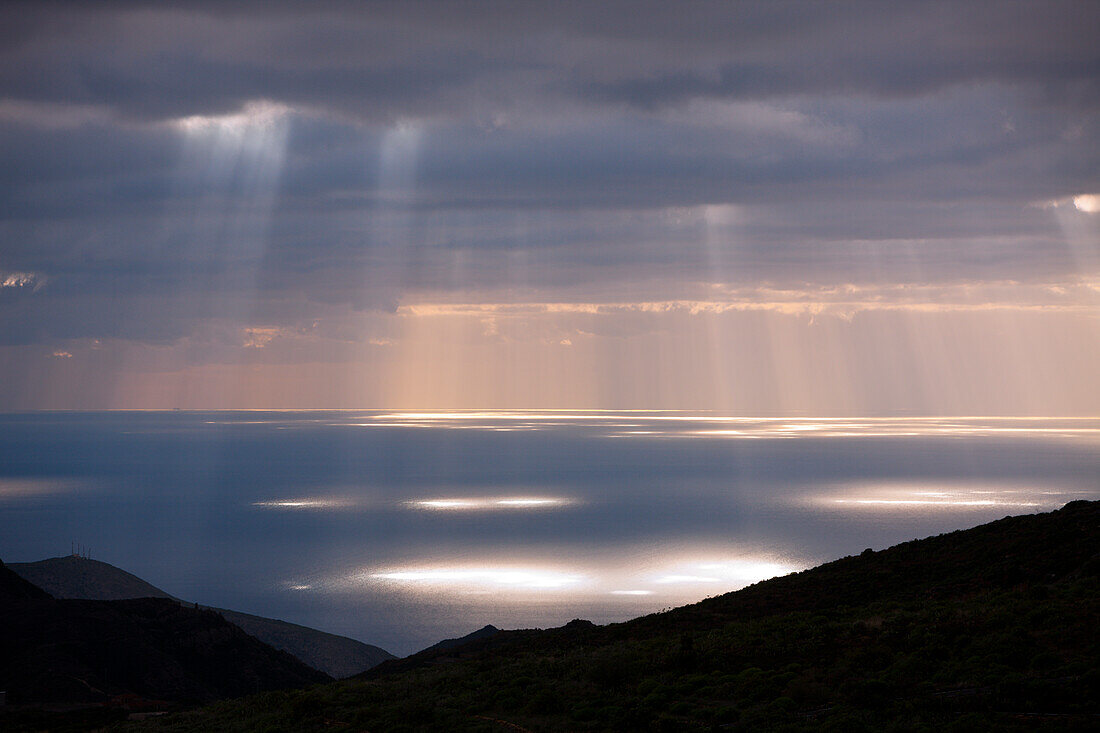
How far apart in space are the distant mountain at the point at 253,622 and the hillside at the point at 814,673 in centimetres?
5560

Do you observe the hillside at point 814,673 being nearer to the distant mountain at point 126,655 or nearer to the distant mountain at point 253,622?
the distant mountain at point 126,655

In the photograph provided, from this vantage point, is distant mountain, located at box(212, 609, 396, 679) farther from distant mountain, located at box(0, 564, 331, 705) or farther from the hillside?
the hillside

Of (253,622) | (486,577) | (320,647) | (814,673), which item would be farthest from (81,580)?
(814,673)

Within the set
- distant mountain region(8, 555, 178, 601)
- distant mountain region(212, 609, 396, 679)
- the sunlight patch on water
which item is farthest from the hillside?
the sunlight patch on water

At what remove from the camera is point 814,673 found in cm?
2930

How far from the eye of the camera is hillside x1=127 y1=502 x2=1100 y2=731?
24.0m

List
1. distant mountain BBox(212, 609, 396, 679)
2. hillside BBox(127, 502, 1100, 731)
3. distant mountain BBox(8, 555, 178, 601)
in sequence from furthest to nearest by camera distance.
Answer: distant mountain BBox(8, 555, 178, 601)
distant mountain BBox(212, 609, 396, 679)
hillside BBox(127, 502, 1100, 731)

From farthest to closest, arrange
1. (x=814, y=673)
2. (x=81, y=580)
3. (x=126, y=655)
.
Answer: (x=81, y=580)
(x=126, y=655)
(x=814, y=673)

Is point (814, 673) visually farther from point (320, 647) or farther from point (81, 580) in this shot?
point (81, 580)

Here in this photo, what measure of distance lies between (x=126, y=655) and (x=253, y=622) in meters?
37.7

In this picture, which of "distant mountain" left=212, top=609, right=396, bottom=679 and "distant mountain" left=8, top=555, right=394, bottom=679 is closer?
"distant mountain" left=212, top=609, right=396, bottom=679

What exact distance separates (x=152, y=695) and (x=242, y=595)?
305 feet

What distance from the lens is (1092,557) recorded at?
40.0 meters

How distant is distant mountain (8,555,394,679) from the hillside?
182 feet
